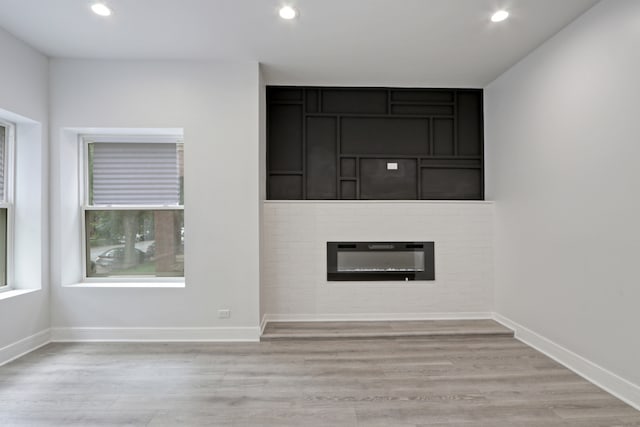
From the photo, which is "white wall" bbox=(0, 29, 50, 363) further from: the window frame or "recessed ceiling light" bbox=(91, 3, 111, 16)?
"recessed ceiling light" bbox=(91, 3, 111, 16)

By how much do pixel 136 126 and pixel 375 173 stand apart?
2606 mm

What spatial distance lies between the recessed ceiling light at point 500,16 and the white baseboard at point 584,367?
8.95ft

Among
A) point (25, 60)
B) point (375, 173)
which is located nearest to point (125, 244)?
point (25, 60)

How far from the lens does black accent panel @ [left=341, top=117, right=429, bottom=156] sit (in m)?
4.09

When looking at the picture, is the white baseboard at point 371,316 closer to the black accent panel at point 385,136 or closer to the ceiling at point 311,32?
the black accent panel at point 385,136

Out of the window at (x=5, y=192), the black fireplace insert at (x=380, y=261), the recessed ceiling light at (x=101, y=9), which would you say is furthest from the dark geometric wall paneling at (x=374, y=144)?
the window at (x=5, y=192)

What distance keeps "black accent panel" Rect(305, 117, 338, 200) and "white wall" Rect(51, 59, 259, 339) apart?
848 mm

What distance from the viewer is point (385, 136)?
13.5 feet

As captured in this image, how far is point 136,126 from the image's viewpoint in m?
3.40

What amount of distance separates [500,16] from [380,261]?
257 cm

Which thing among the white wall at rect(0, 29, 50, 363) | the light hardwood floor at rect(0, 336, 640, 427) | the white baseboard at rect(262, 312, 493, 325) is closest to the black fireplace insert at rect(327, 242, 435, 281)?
the white baseboard at rect(262, 312, 493, 325)

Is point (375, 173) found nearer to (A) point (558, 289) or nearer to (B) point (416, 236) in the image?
(B) point (416, 236)

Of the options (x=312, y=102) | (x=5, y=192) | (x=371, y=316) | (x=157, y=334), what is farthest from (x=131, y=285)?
(x=312, y=102)

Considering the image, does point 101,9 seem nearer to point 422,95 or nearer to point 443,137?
point 422,95
